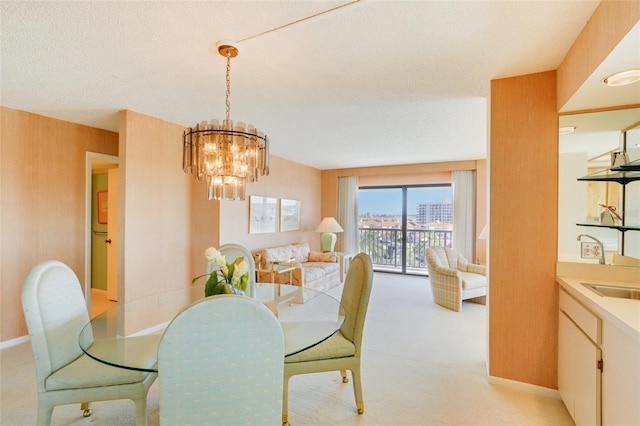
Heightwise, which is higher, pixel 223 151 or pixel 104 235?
pixel 223 151

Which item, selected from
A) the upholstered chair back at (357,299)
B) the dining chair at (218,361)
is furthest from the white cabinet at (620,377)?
the dining chair at (218,361)

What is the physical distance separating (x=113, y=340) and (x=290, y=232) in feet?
13.8

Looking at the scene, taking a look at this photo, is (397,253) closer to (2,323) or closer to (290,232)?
(290,232)

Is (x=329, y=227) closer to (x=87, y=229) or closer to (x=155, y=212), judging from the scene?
(x=155, y=212)

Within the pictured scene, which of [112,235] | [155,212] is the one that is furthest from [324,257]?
[112,235]

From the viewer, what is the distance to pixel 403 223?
258 inches

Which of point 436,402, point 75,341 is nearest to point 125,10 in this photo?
point 75,341

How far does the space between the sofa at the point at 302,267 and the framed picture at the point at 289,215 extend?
45 centimetres

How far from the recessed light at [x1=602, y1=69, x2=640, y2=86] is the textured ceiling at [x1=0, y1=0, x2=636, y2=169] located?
33cm

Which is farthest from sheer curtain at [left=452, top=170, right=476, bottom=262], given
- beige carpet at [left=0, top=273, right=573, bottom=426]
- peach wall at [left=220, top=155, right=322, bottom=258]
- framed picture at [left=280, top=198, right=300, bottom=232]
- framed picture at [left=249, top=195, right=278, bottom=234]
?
framed picture at [left=249, top=195, right=278, bottom=234]

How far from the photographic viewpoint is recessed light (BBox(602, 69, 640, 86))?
5.14ft

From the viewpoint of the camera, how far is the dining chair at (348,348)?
5.85 ft

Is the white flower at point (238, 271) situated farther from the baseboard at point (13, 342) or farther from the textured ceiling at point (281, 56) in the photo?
the baseboard at point (13, 342)

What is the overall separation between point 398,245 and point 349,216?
1295 mm
